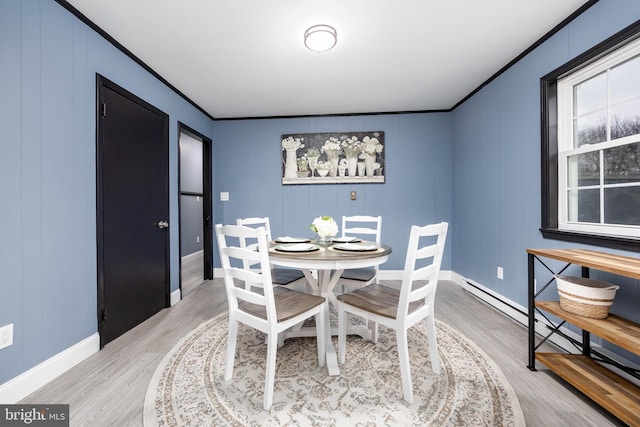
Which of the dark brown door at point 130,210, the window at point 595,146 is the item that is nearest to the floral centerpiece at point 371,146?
the window at point 595,146

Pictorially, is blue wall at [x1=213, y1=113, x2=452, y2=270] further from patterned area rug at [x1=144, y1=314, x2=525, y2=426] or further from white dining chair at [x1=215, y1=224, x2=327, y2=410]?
white dining chair at [x1=215, y1=224, x2=327, y2=410]

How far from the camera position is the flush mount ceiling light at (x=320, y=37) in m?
2.07

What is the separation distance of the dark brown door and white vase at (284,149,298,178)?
5.31 ft

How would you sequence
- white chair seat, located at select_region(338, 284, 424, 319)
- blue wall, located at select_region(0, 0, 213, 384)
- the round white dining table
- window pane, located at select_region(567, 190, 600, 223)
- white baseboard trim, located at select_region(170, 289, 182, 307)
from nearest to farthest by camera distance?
blue wall, located at select_region(0, 0, 213, 384), white chair seat, located at select_region(338, 284, 424, 319), the round white dining table, window pane, located at select_region(567, 190, 600, 223), white baseboard trim, located at select_region(170, 289, 182, 307)

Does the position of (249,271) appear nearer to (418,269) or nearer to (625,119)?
(418,269)

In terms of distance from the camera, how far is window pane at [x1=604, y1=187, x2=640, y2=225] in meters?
1.70

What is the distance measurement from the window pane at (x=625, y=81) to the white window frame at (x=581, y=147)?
39 millimetres

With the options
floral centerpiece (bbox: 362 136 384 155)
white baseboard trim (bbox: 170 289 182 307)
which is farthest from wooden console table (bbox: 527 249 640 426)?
white baseboard trim (bbox: 170 289 182 307)

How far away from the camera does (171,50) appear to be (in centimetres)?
240

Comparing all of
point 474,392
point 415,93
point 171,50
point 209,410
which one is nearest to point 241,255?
point 209,410

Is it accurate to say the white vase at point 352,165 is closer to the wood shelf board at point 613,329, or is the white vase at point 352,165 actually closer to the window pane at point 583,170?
the window pane at point 583,170

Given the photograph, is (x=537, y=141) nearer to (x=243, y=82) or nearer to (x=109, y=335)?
(x=243, y=82)

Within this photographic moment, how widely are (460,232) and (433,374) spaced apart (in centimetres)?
245

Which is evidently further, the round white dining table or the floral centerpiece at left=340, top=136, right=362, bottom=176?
the floral centerpiece at left=340, top=136, right=362, bottom=176
